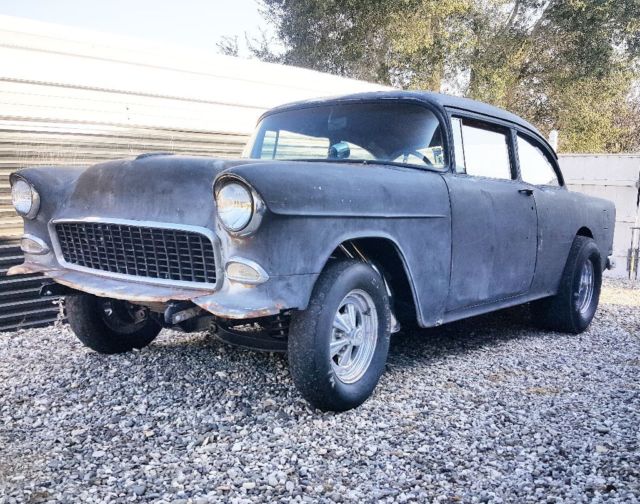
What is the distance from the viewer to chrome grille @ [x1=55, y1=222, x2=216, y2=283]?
9.48ft

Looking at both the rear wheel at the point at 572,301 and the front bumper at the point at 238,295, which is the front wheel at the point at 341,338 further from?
the rear wheel at the point at 572,301

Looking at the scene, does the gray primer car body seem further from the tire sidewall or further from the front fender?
the tire sidewall

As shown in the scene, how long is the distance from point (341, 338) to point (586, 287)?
3342mm

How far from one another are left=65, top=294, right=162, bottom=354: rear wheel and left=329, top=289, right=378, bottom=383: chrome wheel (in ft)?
4.21

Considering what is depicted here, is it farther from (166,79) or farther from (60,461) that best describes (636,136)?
(60,461)

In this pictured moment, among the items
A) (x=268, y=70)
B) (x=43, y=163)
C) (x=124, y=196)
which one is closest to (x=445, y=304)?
(x=124, y=196)

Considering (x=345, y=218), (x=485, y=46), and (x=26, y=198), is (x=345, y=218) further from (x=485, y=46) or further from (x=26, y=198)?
(x=485, y=46)

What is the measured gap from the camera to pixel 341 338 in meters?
3.14

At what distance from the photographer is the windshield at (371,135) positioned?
3.75 metres

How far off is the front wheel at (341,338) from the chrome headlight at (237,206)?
18.7 inches

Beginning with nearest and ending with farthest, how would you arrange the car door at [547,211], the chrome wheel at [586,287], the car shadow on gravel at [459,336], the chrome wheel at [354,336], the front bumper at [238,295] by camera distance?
the front bumper at [238,295], the chrome wheel at [354,336], the car shadow on gravel at [459,336], the car door at [547,211], the chrome wheel at [586,287]

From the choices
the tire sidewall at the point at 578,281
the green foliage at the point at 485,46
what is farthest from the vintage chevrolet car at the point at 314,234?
the green foliage at the point at 485,46

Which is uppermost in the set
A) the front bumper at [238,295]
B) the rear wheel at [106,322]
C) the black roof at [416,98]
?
the black roof at [416,98]

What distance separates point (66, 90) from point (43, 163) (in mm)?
704
